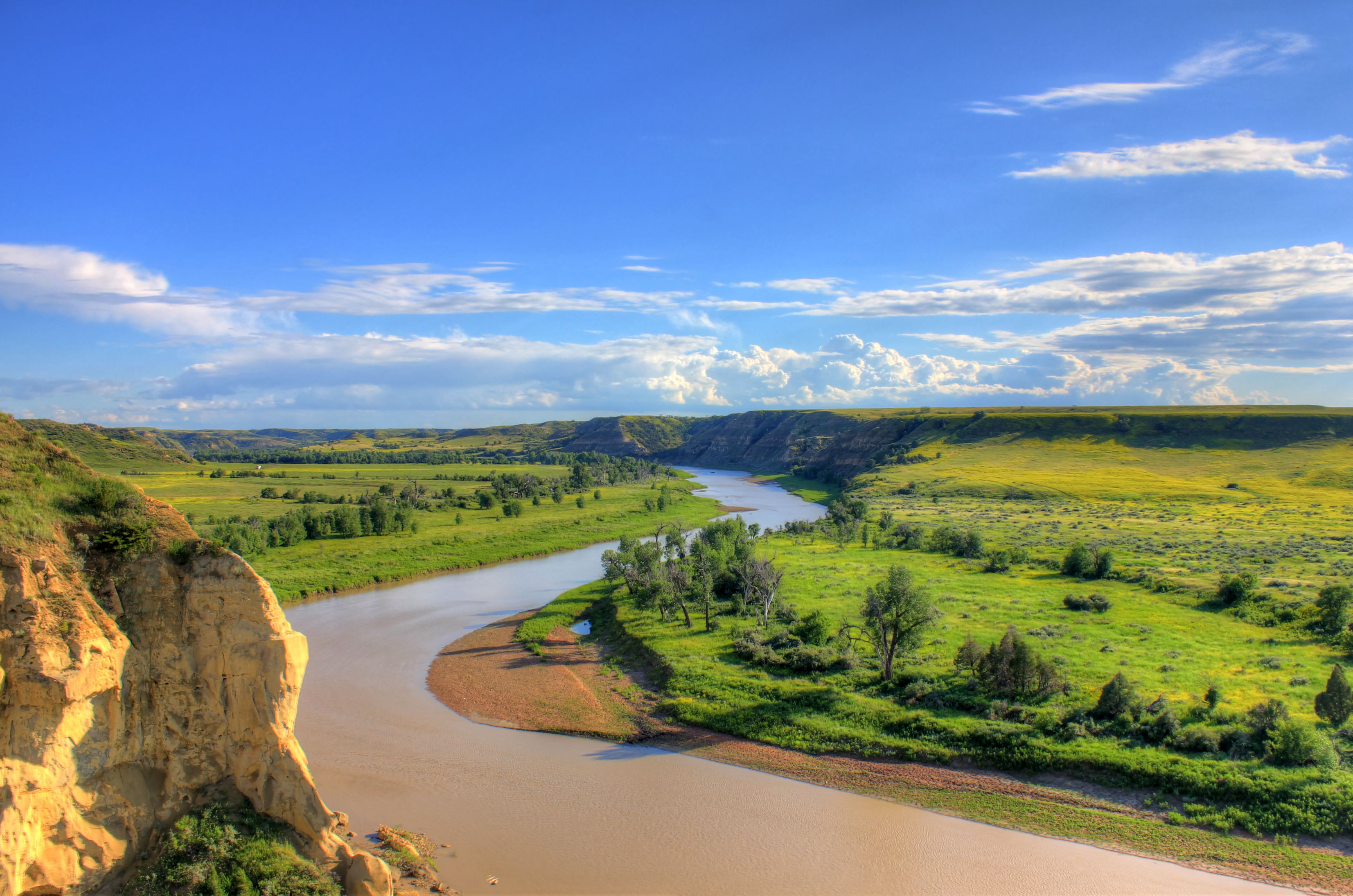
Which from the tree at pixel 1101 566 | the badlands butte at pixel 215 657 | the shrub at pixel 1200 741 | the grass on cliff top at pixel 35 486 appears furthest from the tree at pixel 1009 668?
the grass on cliff top at pixel 35 486

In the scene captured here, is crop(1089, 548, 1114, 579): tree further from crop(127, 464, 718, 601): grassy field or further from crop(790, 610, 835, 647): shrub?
crop(127, 464, 718, 601): grassy field

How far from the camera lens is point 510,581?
172 feet

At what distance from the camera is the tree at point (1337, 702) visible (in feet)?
→ 68.2

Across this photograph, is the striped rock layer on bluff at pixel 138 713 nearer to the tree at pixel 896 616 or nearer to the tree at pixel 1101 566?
the tree at pixel 896 616

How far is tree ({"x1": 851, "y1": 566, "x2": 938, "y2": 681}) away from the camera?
27047 mm

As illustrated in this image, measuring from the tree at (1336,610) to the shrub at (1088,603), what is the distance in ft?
26.6

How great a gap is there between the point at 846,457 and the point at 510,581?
9980 cm

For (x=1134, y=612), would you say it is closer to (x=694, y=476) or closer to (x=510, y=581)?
(x=510, y=581)

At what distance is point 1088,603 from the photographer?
1396 inches

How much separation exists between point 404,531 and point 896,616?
55716 mm

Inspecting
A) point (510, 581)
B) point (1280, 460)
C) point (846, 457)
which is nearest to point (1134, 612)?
point (510, 581)

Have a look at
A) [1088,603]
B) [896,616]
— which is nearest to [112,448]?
[896,616]

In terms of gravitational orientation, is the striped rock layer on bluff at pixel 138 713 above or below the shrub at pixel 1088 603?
above

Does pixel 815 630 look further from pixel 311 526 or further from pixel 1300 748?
pixel 311 526
